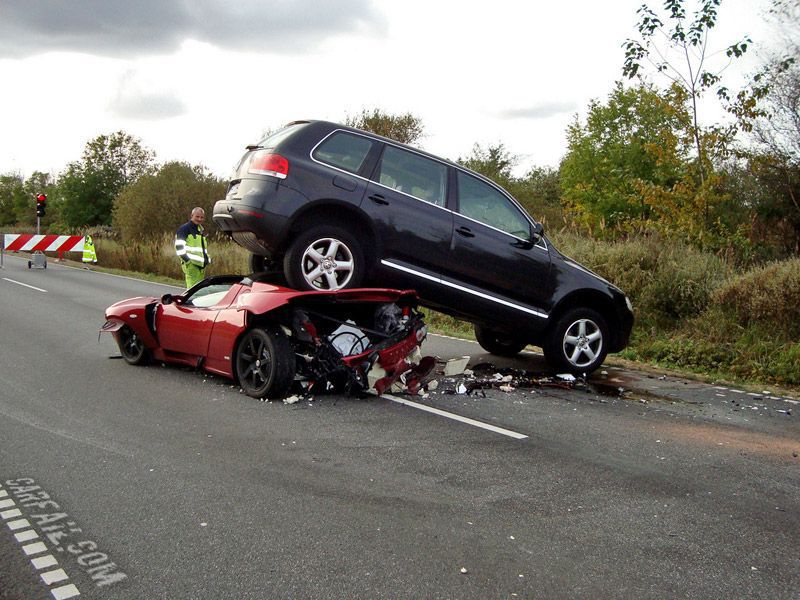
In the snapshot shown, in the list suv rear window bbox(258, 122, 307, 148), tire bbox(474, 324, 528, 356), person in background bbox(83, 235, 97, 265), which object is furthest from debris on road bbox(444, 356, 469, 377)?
person in background bbox(83, 235, 97, 265)

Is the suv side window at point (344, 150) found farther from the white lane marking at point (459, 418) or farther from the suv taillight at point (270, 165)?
the white lane marking at point (459, 418)

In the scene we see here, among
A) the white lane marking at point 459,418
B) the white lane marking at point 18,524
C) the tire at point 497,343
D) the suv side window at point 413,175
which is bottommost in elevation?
the white lane marking at point 18,524

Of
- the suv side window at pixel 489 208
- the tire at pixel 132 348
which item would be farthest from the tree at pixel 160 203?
the suv side window at pixel 489 208

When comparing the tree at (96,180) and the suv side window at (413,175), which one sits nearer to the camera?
the suv side window at (413,175)

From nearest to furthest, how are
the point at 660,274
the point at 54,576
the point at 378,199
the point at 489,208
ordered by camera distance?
the point at 54,576 < the point at 378,199 < the point at 489,208 < the point at 660,274

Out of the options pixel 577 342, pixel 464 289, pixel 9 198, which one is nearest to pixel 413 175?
pixel 464 289

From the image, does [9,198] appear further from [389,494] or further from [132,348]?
[389,494]

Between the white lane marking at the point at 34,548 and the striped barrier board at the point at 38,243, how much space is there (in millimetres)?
27783

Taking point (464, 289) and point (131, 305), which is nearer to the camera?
point (464, 289)

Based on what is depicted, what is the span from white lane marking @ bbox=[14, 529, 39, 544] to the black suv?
11.7ft

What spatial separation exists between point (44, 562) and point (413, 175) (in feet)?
16.6

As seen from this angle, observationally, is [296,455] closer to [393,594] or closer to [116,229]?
[393,594]

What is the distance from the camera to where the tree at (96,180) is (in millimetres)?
66750

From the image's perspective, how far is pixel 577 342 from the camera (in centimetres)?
838
